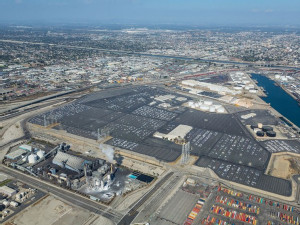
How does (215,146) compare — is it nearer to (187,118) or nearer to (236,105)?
(187,118)

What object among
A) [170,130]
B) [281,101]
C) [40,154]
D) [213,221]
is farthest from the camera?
[281,101]

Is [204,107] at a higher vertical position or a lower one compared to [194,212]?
higher

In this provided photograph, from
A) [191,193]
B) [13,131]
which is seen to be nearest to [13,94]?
[13,131]

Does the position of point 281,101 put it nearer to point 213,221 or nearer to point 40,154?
point 213,221

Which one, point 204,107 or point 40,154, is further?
point 204,107

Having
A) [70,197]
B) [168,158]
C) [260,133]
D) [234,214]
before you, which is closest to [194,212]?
[234,214]
